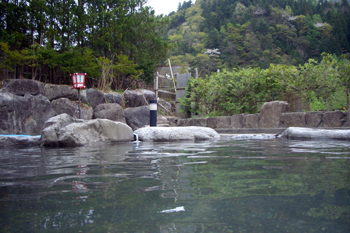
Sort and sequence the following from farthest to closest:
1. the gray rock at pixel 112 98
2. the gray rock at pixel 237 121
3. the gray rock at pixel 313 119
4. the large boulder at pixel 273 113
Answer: the gray rock at pixel 112 98 < the gray rock at pixel 237 121 < the large boulder at pixel 273 113 < the gray rock at pixel 313 119

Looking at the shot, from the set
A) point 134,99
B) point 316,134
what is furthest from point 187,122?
point 316,134

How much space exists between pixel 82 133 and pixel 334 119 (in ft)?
21.7

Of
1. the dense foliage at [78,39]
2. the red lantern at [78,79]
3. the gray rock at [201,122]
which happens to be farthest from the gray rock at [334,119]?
the dense foliage at [78,39]

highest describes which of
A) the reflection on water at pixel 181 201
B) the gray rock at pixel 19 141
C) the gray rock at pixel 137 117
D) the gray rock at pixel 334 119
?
the gray rock at pixel 137 117

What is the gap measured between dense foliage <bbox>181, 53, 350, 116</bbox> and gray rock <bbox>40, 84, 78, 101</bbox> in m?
5.28

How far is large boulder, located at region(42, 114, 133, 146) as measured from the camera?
554 centimetres

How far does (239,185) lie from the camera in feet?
5.24

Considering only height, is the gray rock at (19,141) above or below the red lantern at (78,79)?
below

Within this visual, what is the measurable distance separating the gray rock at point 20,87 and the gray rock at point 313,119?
33.3 feet

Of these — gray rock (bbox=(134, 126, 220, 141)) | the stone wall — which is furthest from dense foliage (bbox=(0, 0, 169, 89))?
gray rock (bbox=(134, 126, 220, 141))

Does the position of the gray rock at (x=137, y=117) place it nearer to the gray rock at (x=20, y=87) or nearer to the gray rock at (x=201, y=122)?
the gray rock at (x=201, y=122)

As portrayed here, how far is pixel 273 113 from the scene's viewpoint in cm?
810

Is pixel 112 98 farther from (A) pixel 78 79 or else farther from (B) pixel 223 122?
(B) pixel 223 122

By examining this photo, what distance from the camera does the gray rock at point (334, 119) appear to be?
664 cm
